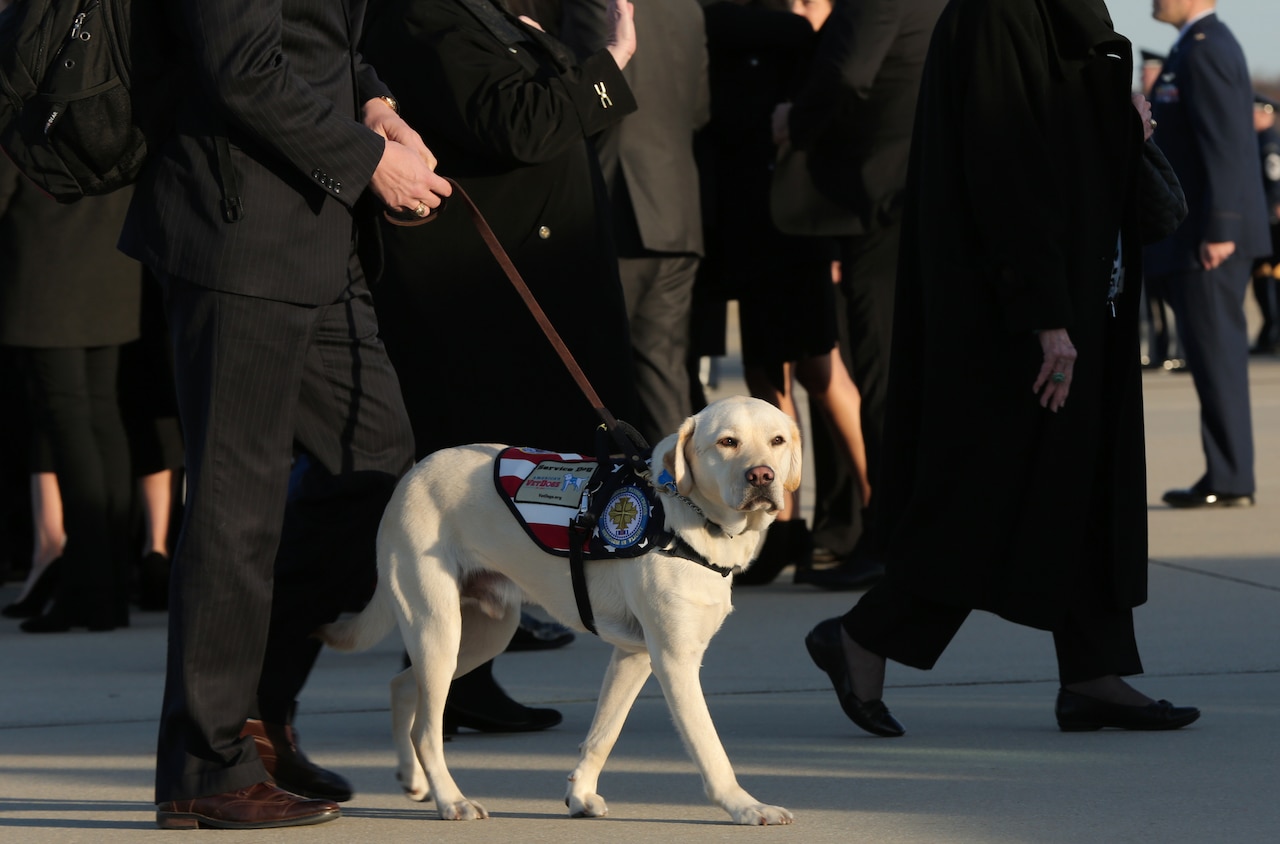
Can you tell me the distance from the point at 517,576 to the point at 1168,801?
141 cm

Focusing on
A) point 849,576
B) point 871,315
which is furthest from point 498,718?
point 871,315

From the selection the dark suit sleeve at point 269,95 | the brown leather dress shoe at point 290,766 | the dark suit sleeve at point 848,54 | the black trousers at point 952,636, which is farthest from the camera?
the dark suit sleeve at point 848,54

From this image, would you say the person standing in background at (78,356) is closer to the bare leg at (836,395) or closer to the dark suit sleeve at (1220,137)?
the bare leg at (836,395)

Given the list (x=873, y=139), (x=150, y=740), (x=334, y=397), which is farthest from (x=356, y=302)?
(x=873, y=139)

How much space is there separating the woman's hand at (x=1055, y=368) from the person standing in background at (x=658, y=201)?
2289 millimetres

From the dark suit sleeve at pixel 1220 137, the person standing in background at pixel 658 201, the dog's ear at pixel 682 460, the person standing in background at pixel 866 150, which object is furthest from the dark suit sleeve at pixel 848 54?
the dog's ear at pixel 682 460

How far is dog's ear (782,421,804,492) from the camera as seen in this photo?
→ 3678mm

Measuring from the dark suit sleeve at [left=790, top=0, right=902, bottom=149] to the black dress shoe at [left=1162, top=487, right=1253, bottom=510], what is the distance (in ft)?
10.1

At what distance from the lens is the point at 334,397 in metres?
3.91

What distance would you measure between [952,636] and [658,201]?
8.39 ft

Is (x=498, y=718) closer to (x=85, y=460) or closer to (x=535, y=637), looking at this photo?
(x=535, y=637)

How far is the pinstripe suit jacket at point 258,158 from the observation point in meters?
3.48

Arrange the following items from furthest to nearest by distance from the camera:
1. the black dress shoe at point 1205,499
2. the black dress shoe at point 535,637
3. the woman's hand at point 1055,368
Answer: the black dress shoe at point 1205,499, the black dress shoe at point 535,637, the woman's hand at point 1055,368

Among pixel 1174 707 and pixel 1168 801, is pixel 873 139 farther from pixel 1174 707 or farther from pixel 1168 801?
pixel 1168 801
